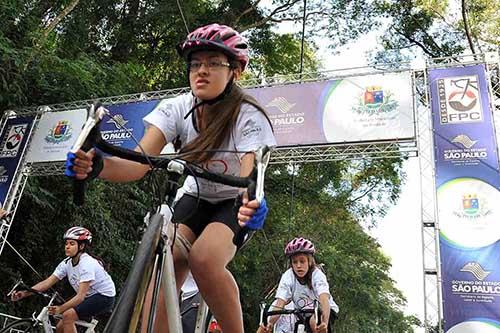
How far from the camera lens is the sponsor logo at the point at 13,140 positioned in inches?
367

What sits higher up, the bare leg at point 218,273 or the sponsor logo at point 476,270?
the sponsor logo at point 476,270

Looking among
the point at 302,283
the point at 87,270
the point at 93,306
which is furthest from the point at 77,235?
the point at 302,283

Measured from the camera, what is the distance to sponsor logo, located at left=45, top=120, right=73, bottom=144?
9.09m

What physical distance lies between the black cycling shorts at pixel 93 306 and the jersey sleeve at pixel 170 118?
10.9 feet

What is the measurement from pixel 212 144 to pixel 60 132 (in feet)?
26.0

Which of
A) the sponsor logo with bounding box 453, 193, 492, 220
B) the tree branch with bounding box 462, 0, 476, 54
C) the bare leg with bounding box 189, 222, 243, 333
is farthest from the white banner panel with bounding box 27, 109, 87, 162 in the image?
the tree branch with bounding box 462, 0, 476, 54

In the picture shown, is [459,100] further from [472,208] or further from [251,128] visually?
[251,128]

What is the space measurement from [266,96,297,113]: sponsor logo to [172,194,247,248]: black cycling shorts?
6.19 meters

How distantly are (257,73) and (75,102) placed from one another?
9.09 m

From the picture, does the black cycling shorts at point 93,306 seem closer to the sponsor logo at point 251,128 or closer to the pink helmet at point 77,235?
the pink helmet at point 77,235

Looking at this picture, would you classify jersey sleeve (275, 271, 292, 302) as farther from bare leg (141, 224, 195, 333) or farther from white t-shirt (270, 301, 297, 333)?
bare leg (141, 224, 195, 333)

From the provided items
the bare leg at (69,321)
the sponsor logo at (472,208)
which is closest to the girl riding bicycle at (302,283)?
the bare leg at (69,321)

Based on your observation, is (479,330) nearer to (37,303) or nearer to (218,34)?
(218,34)

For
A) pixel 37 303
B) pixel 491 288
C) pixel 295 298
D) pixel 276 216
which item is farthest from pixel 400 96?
pixel 276 216
